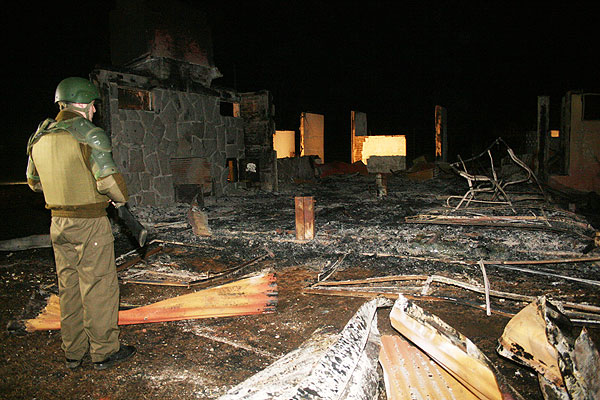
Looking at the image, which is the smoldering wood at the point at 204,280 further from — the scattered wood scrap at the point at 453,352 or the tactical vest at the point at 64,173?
the scattered wood scrap at the point at 453,352

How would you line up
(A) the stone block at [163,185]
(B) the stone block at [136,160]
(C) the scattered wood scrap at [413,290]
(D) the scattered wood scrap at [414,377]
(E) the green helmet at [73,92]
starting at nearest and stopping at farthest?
(D) the scattered wood scrap at [414,377]
(E) the green helmet at [73,92]
(C) the scattered wood scrap at [413,290]
(B) the stone block at [136,160]
(A) the stone block at [163,185]

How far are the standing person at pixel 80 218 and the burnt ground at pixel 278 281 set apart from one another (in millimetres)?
303

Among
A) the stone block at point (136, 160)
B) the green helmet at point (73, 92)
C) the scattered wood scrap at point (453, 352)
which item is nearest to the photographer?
the scattered wood scrap at point (453, 352)

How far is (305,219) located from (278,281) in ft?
5.85

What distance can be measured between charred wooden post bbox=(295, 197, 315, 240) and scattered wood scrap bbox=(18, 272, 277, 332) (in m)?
2.27

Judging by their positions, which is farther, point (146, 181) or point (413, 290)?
point (146, 181)

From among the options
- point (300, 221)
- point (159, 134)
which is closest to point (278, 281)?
point (300, 221)

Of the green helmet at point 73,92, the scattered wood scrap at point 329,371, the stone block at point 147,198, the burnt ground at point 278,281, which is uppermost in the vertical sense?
the green helmet at point 73,92

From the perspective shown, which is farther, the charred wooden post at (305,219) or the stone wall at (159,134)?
the stone wall at (159,134)

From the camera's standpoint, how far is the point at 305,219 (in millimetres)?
5992

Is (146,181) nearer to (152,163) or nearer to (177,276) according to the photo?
(152,163)

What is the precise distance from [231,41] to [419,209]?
14.6 meters

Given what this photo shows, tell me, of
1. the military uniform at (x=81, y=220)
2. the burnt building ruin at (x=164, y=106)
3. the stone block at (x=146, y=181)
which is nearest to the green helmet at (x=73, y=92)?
the military uniform at (x=81, y=220)

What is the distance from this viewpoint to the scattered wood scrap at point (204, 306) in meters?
3.32
